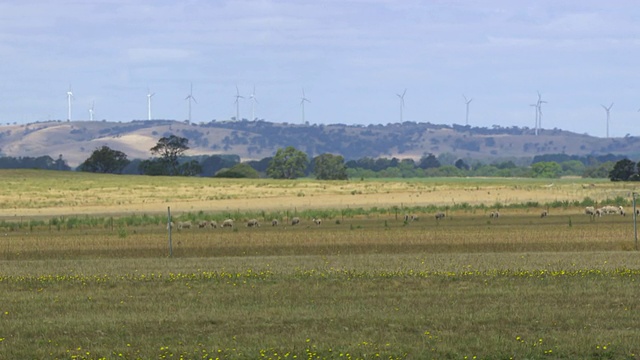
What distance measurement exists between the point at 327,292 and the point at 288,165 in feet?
524

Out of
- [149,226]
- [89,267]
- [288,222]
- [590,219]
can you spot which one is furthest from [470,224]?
[89,267]

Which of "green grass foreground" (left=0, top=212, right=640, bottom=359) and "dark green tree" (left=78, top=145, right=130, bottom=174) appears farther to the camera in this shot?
"dark green tree" (left=78, top=145, right=130, bottom=174)

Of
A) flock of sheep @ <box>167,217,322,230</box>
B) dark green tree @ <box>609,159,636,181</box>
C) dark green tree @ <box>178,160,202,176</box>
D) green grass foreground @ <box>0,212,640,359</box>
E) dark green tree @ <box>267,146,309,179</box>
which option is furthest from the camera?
dark green tree @ <box>267,146,309,179</box>

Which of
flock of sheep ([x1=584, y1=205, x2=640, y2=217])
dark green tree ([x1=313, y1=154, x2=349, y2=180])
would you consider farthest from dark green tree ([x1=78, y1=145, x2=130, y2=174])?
flock of sheep ([x1=584, y1=205, x2=640, y2=217])

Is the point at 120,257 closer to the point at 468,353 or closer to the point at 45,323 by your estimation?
the point at 45,323

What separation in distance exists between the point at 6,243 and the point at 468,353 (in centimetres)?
3382

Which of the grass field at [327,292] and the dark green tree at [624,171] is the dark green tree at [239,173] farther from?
the grass field at [327,292]

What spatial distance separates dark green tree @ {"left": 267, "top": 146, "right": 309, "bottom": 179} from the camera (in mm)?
187875

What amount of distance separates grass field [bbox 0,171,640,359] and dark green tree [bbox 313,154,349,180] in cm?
13090

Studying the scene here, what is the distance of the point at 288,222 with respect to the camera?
64688 millimetres

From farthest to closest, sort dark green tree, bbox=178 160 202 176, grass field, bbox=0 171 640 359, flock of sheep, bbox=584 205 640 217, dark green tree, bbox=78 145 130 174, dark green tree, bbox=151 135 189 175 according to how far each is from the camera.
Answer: dark green tree, bbox=151 135 189 175, dark green tree, bbox=78 145 130 174, dark green tree, bbox=178 160 202 176, flock of sheep, bbox=584 205 640 217, grass field, bbox=0 171 640 359

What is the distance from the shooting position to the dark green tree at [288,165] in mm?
187875

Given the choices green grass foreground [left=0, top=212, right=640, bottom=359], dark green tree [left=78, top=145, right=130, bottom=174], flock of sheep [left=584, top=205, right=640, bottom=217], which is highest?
dark green tree [left=78, top=145, right=130, bottom=174]

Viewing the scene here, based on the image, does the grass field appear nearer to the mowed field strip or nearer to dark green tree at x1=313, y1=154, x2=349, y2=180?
the mowed field strip
